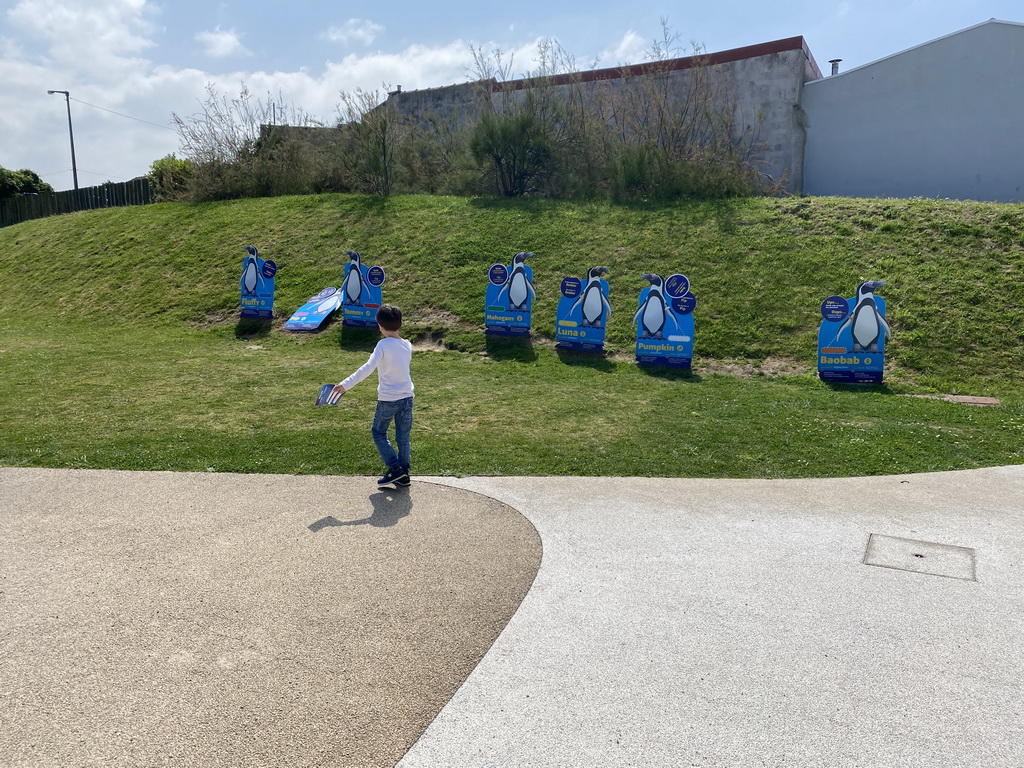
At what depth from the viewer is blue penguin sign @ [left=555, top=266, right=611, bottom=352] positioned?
12945 millimetres

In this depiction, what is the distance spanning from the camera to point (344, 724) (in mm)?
3000

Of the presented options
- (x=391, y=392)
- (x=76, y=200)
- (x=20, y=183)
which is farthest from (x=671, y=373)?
(x=20, y=183)

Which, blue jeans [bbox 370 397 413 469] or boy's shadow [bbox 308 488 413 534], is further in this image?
blue jeans [bbox 370 397 413 469]

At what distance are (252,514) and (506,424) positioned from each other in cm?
349

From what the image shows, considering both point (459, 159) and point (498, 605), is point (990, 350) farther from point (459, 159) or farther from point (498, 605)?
point (459, 159)

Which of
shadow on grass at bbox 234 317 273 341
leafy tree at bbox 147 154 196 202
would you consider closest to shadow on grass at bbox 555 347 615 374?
shadow on grass at bbox 234 317 273 341

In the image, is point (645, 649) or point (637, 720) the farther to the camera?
point (645, 649)

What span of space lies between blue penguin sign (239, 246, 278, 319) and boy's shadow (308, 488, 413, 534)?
1125 centimetres

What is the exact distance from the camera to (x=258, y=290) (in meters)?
16.0

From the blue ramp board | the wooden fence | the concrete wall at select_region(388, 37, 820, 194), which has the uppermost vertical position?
the concrete wall at select_region(388, 37, 820, 194)

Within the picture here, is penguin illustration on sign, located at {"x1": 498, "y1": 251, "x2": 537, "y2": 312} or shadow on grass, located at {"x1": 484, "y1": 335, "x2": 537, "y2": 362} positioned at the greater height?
penguin illustration on sign, located at {"x1": 498, "y1": 251, "x2": 537, "y2": 312}

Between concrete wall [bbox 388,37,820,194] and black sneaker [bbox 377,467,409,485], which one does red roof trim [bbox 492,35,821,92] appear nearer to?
concrete wall [bbox 388,37,820,194]

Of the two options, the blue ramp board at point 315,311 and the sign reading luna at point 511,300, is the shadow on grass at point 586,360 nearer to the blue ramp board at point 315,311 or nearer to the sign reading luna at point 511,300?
the sign reading luna at point 511,300

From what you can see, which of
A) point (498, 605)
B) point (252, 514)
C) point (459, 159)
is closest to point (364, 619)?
point (498, 605)
